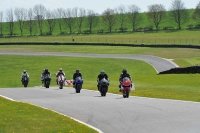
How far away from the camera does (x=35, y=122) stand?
1592 centimetres

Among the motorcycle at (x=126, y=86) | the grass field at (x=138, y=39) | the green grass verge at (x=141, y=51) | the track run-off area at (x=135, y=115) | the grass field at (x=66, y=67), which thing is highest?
the grass field at (x=138, y=39)

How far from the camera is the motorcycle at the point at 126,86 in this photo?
2570 cm

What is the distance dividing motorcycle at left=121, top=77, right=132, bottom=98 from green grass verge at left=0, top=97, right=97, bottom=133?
7069mm

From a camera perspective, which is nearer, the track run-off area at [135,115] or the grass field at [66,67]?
the track run-off area at [135,115]

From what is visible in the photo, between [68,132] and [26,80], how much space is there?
29.9 m

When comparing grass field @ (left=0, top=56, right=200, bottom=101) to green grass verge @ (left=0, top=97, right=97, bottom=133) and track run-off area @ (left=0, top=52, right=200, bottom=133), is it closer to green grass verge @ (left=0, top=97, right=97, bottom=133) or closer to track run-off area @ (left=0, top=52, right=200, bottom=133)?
track run-off area @ (left=0, top=52, right=200, bottom=133)

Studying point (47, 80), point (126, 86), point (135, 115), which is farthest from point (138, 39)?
point (135, 115)

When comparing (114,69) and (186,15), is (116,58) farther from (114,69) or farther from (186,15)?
(186,15)

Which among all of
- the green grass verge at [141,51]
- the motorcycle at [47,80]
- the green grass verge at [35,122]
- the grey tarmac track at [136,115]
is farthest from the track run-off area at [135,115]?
the green grass verge at [141,51]

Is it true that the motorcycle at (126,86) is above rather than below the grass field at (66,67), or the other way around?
above

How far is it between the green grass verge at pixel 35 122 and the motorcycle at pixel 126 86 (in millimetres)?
7069

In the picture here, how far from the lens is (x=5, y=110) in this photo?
18719 mm

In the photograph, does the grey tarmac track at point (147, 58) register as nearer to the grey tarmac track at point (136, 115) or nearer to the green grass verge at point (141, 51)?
the green grass verge at point (141, 51)

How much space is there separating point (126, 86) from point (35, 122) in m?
10.3
